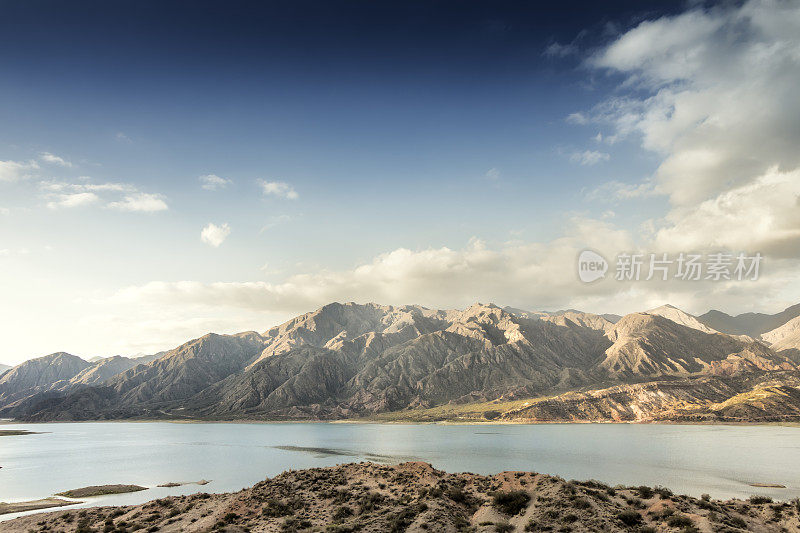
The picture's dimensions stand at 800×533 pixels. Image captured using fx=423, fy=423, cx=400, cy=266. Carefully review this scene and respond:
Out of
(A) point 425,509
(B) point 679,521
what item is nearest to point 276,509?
(A) point 425,509

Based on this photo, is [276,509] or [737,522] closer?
[737,522]

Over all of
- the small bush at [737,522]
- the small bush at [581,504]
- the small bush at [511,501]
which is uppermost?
the small bush at [581,504]

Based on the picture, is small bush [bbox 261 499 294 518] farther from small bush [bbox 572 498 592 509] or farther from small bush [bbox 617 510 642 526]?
small bush [bbox 617 510 642 526]

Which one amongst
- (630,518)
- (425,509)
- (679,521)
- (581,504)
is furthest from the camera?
(425,509)

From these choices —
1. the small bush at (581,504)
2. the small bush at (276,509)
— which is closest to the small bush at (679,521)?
the small bush at (581,504)

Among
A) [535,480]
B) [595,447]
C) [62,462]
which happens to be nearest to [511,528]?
[535,480]

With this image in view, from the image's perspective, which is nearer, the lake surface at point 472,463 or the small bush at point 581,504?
the small bush at point 581,504

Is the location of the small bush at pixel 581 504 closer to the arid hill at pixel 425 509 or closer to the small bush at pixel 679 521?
the arid hill at pixel 425 509

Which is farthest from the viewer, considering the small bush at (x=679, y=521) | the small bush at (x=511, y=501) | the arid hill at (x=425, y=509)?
the small bush at (x=511, y=501)

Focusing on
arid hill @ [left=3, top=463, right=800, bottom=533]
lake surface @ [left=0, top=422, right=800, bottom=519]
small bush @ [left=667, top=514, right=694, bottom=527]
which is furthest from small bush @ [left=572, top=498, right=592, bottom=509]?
lake surface @ [left=0, top=422, right=800, bottom=519]

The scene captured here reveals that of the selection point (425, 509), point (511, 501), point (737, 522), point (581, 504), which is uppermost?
point (581, 504)

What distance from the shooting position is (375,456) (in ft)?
467

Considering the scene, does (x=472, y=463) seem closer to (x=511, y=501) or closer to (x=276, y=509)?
(x=511, y=501)

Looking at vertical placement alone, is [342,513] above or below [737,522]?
above
